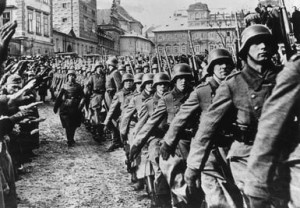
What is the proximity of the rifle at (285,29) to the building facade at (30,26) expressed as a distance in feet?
123

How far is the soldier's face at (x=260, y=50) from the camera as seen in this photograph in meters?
4.06

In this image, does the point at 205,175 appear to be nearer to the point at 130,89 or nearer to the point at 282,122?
the point at 282,122

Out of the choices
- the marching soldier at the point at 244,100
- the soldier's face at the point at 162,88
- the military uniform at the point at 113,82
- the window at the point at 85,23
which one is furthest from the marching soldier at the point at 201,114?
the window at the point at 85,23

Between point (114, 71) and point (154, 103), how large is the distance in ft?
22.0

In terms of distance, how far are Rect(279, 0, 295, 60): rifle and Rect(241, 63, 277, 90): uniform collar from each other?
1.94 ft

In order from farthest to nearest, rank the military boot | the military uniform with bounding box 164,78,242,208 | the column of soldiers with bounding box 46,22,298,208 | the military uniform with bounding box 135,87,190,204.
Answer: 1. the military boot
2. the military uniform with bounding box 135,87,190,204
3. the military uniform with bounding box 164,78,242,208
4. the column of soldiers with bounding box 46,22,298,208

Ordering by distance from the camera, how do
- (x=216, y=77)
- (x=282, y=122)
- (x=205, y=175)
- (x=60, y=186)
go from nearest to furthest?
(x=282, y=122) → (x=205, y=175) → (x=216, y=77) → (x=60, y=186)

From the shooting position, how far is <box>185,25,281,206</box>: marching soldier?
13.0 ft

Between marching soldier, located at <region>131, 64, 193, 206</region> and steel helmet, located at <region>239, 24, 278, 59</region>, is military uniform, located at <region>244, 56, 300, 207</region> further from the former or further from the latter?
marching soldier, located at <region>131, 64, 193, 206</region>

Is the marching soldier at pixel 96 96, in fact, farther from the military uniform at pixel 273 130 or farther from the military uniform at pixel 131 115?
the military uniform at pixel 273 130

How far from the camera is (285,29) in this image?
507cm

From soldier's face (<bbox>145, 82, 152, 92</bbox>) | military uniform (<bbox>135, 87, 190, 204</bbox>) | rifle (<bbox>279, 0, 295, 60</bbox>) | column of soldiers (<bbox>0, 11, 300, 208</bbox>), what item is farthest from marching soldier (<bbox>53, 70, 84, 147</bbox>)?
rifle (<bbox>279, 0, 295, 60</bbox>)

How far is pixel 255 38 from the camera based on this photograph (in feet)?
13.7

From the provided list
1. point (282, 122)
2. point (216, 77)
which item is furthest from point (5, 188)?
point (282, 122)
